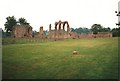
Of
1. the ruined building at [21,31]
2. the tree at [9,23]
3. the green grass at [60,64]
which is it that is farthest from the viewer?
the tree at [9,23]

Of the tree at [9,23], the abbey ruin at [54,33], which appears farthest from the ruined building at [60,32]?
the tree at [9,23]

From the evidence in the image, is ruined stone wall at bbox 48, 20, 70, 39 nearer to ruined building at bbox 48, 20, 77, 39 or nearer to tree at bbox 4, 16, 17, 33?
ruined building at bbox 48, 20, 77, 39

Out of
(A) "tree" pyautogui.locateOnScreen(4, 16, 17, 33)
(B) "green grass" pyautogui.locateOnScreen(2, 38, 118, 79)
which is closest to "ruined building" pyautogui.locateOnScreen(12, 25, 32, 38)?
(A) "tree" pyautogui.locateOnScreen(4, 16, 17, 33)

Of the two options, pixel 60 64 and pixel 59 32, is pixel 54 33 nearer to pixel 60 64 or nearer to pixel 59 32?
pixel 59 32

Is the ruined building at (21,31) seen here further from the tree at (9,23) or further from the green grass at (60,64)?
the green grass at (60,64)

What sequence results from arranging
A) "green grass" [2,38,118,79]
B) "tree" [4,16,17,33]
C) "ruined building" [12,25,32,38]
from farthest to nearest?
"tree" [4,16,17,33], "ruined building" [12,25,32,38], "green grass" [2,38,118,79]

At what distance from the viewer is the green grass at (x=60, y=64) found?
19.6 meters

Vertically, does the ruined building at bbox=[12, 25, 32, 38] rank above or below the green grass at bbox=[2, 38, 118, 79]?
above

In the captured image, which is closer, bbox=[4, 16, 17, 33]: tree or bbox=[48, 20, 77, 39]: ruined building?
bbox=[48, 20, 77, 39]: ruined building

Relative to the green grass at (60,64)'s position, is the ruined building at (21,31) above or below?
above

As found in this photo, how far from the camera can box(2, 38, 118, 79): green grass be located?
19562mm

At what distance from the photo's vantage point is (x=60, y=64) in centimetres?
2169

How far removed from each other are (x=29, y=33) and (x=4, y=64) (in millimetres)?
25072

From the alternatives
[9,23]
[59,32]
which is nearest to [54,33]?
[59,32]
